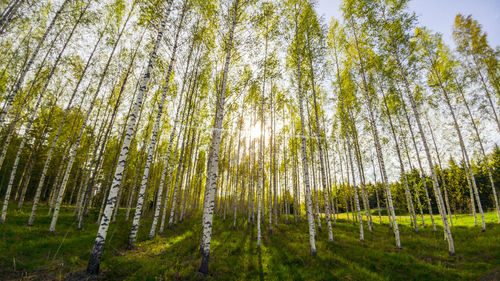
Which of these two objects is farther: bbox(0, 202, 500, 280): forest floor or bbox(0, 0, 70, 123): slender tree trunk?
bbox(0, 0, 70, 123): slender tree trunk

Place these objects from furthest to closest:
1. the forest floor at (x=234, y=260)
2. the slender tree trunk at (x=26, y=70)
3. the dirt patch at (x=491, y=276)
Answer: the slender tree trunk at (x=26, y=70) → the dirt patch at (x=491, y=276) → the forest floor at (x=234, y=260)

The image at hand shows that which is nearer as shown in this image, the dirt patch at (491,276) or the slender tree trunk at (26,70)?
the dirt patch at (491,276)

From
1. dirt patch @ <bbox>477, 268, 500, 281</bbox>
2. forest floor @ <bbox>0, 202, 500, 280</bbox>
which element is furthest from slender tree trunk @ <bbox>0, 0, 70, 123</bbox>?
dirt patch @ <bbox>477, 268, 500, 281</bbox>

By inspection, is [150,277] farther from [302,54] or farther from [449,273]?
[302,54]

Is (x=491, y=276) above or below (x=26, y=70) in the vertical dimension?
below

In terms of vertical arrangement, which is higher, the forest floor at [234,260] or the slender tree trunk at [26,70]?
the slender tree trunk at [26,70]

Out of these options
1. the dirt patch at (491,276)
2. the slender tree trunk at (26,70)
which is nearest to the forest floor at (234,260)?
the dirt patch at (491,276)

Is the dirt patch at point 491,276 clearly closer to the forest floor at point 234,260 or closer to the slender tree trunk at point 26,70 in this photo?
the forest floor at point 234,260

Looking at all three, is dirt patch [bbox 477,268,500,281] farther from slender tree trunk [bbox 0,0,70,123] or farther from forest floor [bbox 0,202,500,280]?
slender tree trunk [bbox 0,0,70,123]

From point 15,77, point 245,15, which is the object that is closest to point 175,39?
point 245,15

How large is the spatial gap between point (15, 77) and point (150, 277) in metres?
20.0

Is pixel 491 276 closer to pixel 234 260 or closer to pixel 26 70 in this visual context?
pixel 234 260

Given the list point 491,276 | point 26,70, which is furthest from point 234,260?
point 26,70

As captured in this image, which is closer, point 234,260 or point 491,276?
point 491,276
